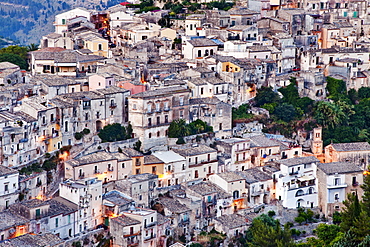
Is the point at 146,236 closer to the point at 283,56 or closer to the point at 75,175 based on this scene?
the point at 75,175

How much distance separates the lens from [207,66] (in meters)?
66.4

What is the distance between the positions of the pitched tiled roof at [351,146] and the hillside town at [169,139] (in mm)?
85

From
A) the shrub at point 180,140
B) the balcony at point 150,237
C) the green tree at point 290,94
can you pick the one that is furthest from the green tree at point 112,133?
the green tree at point 290,94

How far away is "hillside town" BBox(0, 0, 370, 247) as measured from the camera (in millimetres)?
51781

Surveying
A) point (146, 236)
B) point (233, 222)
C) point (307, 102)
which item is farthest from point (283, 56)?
point (146, 236)

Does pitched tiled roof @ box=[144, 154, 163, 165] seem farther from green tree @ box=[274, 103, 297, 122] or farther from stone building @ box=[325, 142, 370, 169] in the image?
stone building @ box=[325, 142, 370, 169]

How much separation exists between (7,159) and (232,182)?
48.9ft

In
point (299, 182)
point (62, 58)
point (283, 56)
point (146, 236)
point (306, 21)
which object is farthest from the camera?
point (306, 21)

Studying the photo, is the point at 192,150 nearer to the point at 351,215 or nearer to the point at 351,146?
the point at 351,146

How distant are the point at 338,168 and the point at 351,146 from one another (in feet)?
13.4

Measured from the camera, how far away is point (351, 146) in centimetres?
6338

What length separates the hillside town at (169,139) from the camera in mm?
51781

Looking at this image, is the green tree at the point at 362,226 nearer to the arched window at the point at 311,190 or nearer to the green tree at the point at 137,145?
the arched window at the point at 311,190

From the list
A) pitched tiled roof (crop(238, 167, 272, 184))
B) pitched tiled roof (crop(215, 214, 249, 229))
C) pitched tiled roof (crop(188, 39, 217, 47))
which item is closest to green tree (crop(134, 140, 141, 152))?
pitched tiled roof (crop(238, 167, 272, 184))
